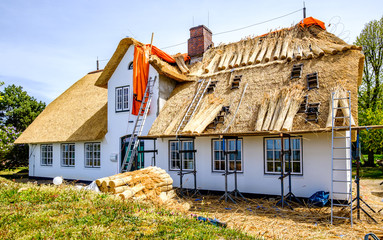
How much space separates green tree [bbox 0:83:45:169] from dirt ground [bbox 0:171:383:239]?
55.6 ft

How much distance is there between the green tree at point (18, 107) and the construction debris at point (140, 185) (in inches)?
799

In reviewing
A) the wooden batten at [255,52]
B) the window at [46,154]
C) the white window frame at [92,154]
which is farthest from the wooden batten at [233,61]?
the window at [46,154]

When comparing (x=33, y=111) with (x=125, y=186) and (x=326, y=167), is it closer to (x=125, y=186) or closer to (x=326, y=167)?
(x=125, y=186)

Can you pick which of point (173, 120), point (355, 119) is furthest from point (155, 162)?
point (355, 119)

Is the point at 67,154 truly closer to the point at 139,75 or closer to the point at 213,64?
the point at 139,75

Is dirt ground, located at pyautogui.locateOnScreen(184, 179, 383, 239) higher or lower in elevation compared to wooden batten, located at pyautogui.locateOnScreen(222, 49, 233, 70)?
lower

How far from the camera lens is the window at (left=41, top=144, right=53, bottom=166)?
16.9 m

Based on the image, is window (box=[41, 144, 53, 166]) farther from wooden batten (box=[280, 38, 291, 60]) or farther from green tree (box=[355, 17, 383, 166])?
green tree (box=[355, 17, 383, 166])

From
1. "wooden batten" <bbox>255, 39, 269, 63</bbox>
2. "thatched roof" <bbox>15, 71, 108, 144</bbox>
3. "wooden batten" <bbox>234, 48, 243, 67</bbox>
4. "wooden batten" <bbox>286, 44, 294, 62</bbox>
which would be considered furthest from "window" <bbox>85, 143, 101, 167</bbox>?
"wooden batten" <bbox>286, 44, 294, 62</bbox>

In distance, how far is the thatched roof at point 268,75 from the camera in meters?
9.35

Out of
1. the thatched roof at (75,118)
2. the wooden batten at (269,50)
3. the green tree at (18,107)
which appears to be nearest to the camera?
the wooden batten at (269,50)

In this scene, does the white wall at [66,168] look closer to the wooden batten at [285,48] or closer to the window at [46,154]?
the window at [46,154]

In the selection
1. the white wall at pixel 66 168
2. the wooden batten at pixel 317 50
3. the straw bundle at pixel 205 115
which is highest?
the wooden batten at pixel 317 50

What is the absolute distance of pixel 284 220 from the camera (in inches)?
286
